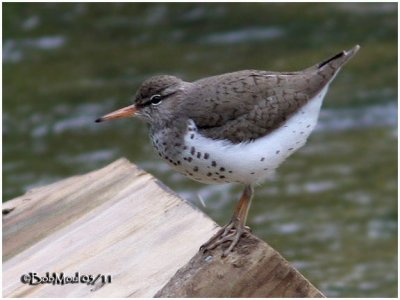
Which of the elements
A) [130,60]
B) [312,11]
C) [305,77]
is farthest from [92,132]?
[305,77]

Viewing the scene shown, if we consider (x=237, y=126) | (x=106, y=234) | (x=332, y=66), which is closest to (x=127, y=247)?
(x=106, y=234)

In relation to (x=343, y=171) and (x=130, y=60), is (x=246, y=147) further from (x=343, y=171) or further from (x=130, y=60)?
(x=130, y=60)

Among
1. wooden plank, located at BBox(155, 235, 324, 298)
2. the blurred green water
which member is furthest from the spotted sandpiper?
the blurred green water

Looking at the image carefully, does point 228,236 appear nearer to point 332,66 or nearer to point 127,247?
point 127,247

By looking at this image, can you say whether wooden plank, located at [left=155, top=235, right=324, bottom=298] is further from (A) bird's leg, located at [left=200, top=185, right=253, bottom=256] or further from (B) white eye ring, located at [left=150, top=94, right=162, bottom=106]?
(B) white eye ring, located at [left=150, top=94, right=162, bottom=106]

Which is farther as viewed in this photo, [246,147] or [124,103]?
[124,103]
